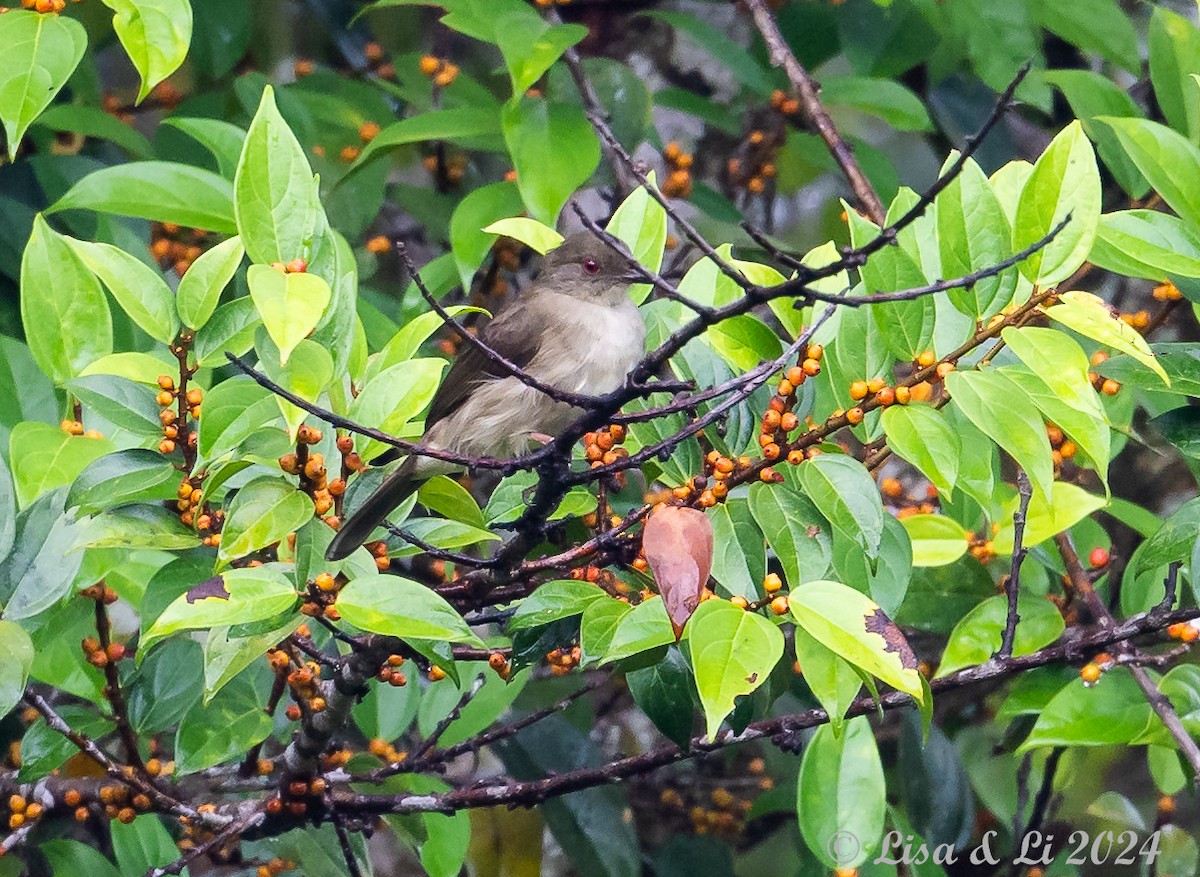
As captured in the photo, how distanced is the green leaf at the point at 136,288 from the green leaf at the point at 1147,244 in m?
1.54

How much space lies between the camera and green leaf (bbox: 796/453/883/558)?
1973 millimetres

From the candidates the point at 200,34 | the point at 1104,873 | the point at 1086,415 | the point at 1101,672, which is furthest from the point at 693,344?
the point at 1104,873

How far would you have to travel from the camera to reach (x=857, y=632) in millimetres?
1860

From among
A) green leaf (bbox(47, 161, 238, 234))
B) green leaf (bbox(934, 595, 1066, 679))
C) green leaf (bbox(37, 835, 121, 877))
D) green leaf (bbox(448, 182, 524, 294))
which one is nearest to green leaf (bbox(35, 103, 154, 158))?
green leaf (bbox(47, 161, 238, 234))

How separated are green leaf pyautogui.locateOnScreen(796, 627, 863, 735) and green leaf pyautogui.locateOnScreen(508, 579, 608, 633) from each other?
1.09 feet

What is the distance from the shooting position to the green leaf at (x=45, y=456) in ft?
7.56

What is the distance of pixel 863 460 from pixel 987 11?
1.98 m

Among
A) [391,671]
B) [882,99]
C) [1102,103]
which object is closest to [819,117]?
[882,99]

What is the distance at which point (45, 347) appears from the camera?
242 centimetres

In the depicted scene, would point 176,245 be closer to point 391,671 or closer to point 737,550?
point 391,671

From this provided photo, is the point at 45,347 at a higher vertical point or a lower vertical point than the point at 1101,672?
higher

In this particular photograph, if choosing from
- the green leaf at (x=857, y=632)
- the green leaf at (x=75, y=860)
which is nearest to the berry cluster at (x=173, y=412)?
the green leaf at (x=857, y=632)

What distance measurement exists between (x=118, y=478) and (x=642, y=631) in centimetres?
87

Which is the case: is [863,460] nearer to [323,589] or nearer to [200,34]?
[323,589]
